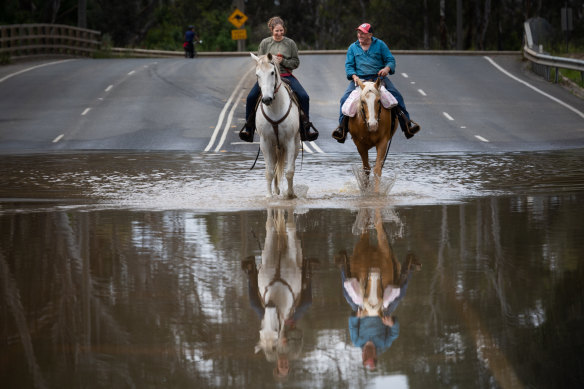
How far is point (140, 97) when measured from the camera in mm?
32562

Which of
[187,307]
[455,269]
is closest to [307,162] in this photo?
[455,269]

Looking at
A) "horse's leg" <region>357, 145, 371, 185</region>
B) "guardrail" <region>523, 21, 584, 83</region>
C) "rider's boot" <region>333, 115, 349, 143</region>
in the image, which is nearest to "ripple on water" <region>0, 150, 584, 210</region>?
"horse's leg" <region>357, 145, 371, 185</region>

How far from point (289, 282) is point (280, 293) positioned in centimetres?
41

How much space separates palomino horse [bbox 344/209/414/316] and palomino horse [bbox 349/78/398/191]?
4111mm

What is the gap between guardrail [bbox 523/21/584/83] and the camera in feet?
111

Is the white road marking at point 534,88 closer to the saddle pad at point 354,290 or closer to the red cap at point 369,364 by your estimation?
the saddle pad at point 354,290

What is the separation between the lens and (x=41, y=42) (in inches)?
1948

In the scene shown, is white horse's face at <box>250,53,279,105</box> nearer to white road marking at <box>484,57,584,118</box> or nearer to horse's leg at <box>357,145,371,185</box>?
horse's leg at <box>357,145,371,185</box>

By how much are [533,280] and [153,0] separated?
7539 cm

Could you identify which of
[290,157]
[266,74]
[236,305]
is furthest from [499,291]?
[290,157]

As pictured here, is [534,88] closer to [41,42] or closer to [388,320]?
[41,42]

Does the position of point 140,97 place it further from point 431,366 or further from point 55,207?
point 431,366

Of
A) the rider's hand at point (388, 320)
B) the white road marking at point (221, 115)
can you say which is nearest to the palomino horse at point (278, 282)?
the rider's hand at point (388, 320)

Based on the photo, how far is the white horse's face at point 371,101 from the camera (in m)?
14.3
